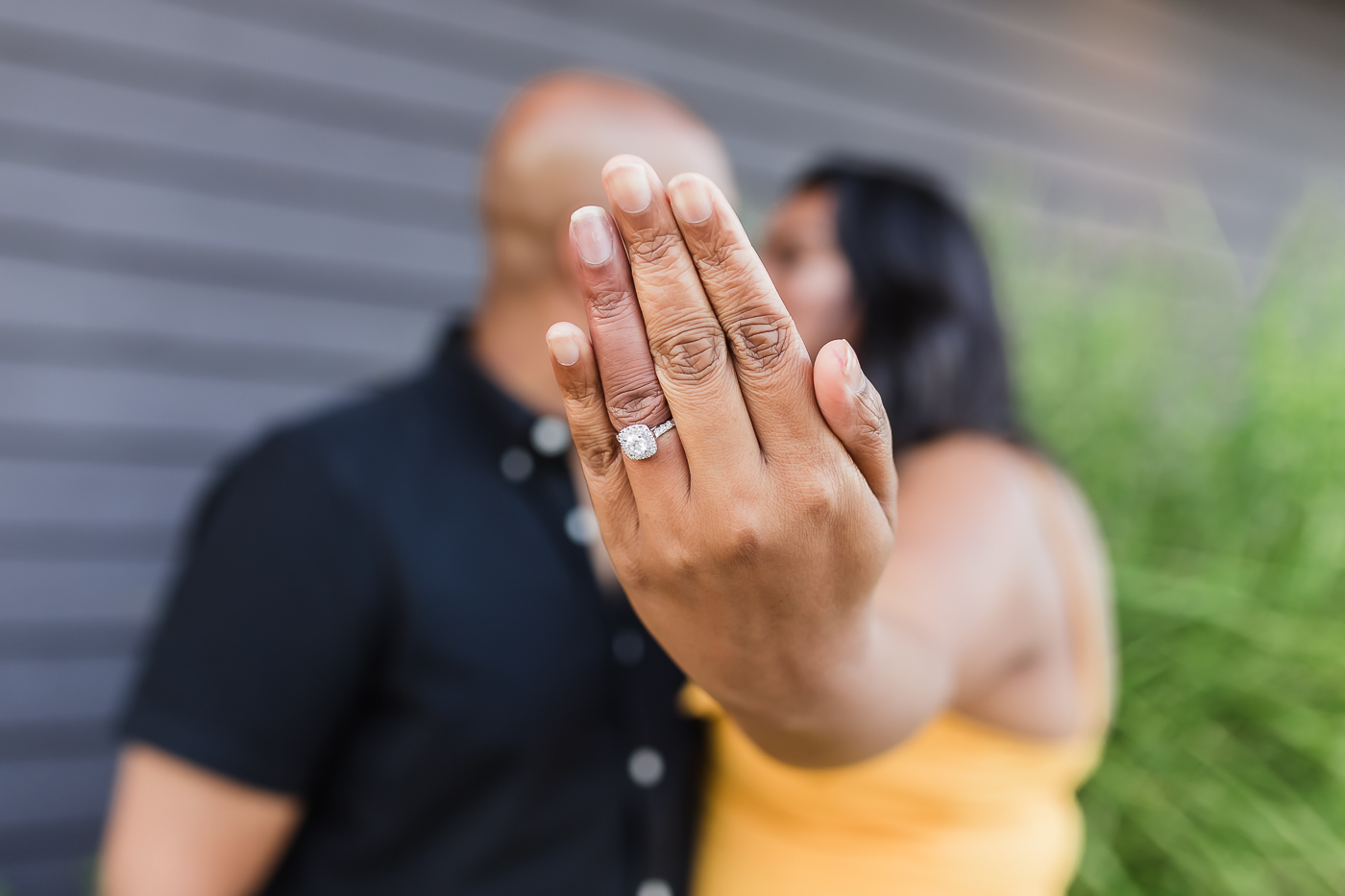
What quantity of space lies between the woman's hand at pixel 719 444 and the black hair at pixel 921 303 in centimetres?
84

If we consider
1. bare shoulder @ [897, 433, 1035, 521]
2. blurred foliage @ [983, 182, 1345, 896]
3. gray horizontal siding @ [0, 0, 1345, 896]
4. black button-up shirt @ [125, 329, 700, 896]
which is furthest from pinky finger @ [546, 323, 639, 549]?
gray horizontal siding @ [0, 0, 1345, 896]

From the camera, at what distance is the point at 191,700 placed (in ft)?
3.89

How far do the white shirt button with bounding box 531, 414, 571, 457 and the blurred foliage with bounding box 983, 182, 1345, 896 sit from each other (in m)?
1.38

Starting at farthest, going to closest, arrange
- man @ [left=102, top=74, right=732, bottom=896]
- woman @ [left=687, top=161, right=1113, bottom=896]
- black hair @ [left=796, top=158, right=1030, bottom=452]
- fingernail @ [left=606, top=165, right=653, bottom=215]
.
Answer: black hair @ [left=796, top=158, right=1030, bottom=452], man @ [left=102, top=74, right=732, bottom=896], woman @ [left=687, top=161, right=1113, bottom=896], fingernail @ [left=606, top=165, right=653, bottom=215]

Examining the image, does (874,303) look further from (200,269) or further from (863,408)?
(200,269)

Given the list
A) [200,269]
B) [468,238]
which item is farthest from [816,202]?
[200,269]

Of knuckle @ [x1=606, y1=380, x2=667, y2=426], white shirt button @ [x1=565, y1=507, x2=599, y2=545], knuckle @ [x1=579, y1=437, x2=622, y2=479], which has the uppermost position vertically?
knuckle @ [x1=606, y1=380, x2=667, y2=426]

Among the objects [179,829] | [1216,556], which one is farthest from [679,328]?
[1216,556]

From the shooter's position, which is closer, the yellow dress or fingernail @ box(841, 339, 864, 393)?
fingernail @ box(841, 339, 864, 393)

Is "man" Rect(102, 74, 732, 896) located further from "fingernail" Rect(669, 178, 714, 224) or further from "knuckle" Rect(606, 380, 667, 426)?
"fingernail" Rect(669, 178, 714, 224)

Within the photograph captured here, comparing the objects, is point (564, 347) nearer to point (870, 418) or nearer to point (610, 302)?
point (610, 302)

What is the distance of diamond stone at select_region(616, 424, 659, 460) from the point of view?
0.62 m

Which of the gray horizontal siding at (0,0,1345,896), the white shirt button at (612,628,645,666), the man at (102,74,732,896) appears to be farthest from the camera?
the gray horizontal siding at (0,0,1345,896)

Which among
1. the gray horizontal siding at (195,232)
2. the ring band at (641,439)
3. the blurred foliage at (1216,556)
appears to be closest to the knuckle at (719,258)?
the ring band at (641,439)
